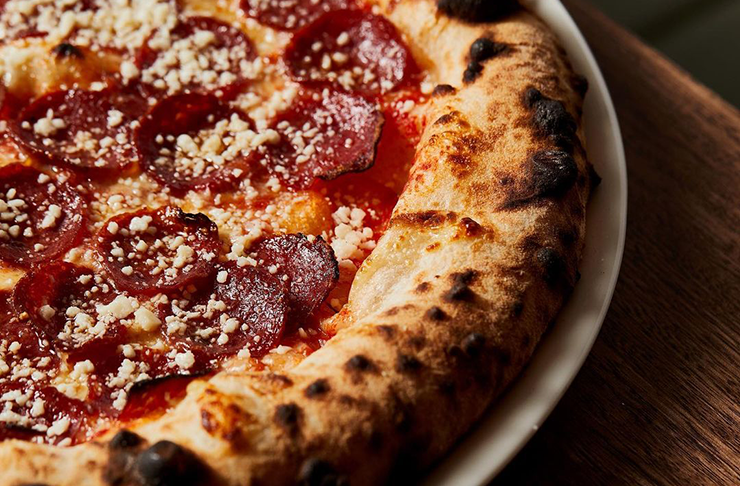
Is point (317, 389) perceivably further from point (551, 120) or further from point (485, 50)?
point (485, 50)

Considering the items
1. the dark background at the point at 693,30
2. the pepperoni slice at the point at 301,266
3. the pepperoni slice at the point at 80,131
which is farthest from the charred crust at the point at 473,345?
the dark background at the point at 693,30

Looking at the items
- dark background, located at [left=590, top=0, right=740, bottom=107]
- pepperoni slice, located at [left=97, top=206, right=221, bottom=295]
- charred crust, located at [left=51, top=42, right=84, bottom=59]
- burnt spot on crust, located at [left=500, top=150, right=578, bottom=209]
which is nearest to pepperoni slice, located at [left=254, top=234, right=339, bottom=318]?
pepperoni slice, located at [left=97, top=206, right=221, bottom=295]

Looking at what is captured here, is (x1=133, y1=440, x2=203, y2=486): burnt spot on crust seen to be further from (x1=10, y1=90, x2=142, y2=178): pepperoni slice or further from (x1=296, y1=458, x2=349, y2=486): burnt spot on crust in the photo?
(x1=10, y1=90, x2=142, y2=178): pepperoni slice

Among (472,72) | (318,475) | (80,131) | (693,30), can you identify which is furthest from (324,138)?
(693,30)

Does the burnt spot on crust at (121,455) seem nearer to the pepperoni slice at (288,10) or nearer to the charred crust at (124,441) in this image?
the charred crust at (124,441)

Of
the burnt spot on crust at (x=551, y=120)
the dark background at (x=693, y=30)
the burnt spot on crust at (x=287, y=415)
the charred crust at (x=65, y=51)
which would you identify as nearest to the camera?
the burnt spot on crust at (x=287, y=415)

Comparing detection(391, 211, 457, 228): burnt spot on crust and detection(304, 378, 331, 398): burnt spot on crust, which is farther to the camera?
detection(391, 211, 457, 228): burnt spot on crust

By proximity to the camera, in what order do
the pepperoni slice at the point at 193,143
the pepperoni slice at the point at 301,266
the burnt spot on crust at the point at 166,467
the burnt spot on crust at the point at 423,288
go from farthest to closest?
1. the pepperoni slice at the point at 193,143
2. the pepperoni slice at the point at 301,266
3. the burnt spot on crust at the point at 423,288
4. the burnt spot on crust at the point at 166,467
